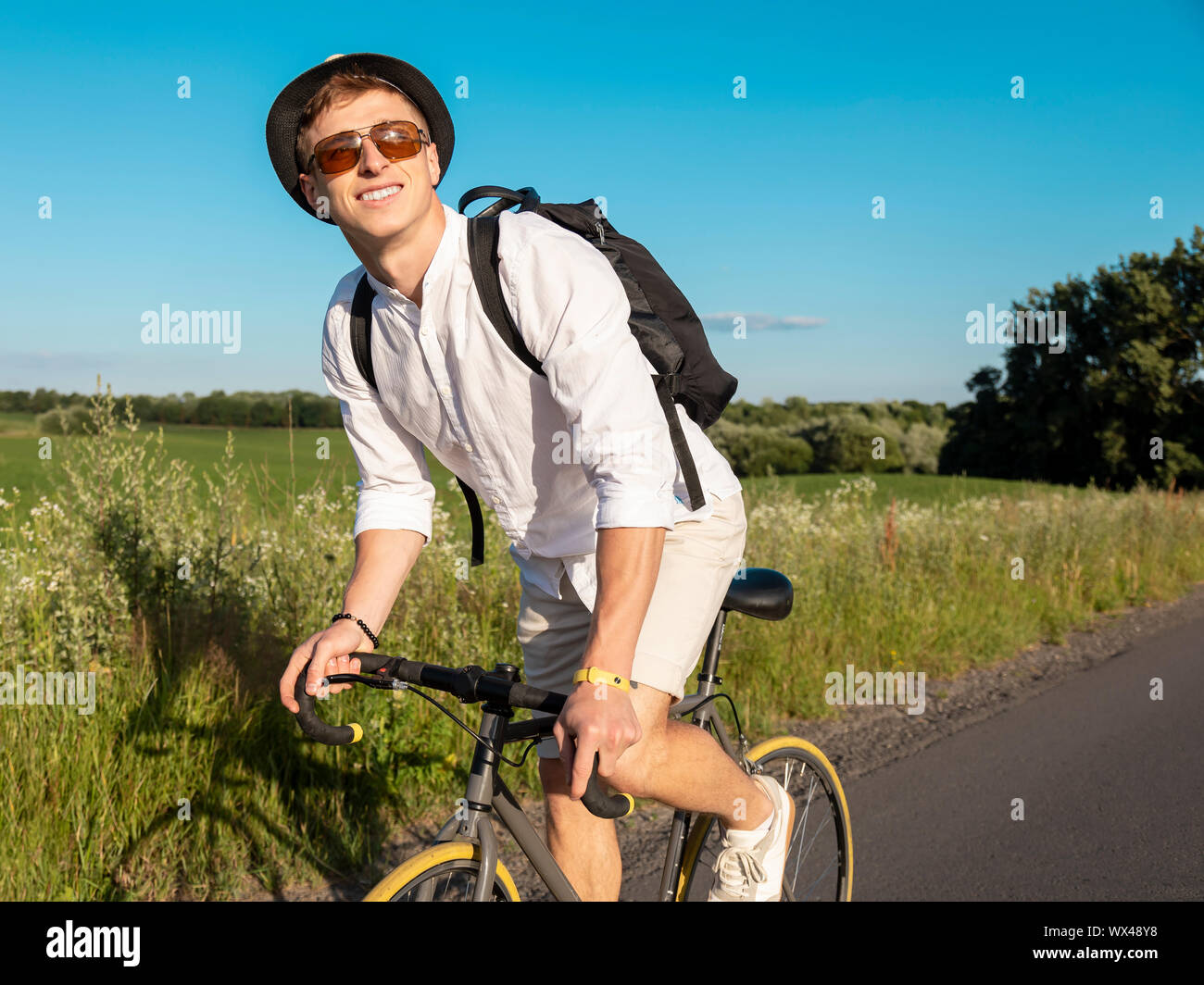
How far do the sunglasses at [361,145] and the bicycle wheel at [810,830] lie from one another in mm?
1995

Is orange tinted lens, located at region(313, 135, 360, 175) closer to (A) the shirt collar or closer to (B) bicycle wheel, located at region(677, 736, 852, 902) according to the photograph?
(A) the shirt collar

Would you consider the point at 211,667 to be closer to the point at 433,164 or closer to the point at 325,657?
the point at 325,657

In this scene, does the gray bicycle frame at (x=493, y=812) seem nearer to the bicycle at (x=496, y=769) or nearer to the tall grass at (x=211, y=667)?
the bicycle at (x=496, y=769)

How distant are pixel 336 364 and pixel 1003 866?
327cm

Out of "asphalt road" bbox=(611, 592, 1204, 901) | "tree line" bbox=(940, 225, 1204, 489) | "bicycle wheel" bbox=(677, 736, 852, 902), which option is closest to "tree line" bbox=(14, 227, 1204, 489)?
"tree line" bbox=(940, 225, 1204, 489)

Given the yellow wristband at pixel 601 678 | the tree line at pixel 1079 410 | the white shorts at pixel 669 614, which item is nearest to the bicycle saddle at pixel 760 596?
the white shorts at pixel 669 614

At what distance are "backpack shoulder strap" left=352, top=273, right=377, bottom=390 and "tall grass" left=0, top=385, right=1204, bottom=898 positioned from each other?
2.06 meters

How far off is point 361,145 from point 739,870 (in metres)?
2.07

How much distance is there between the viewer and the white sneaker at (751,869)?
104 inches

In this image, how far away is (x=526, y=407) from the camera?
7.47 feet

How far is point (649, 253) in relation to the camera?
2.47 m

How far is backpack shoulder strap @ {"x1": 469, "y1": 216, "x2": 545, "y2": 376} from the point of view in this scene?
85.5 inches

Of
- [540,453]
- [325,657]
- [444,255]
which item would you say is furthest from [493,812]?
[444,255]
